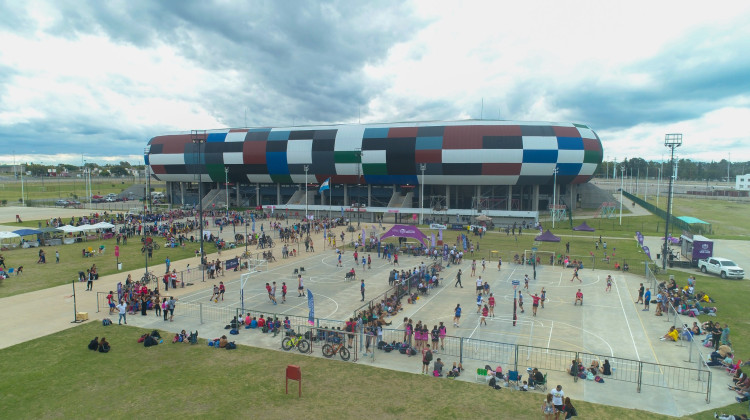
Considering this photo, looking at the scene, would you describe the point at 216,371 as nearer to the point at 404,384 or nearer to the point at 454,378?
the point at 404,384

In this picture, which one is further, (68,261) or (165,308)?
(68,261)

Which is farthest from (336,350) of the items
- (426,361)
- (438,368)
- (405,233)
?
(405,233)

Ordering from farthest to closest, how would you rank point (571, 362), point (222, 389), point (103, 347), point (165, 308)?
point (165, 308) → point (103, 347) → point (571, 362) → point (222, 389)

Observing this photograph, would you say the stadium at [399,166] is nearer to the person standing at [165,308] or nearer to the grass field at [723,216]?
the grass field at [723,216]

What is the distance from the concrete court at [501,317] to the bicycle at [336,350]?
0.80 metres

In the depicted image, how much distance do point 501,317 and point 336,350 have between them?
10.3 metres

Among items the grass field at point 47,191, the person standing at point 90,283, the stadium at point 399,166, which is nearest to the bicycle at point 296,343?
the person standing at point 90,283

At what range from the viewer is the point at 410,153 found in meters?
71.9

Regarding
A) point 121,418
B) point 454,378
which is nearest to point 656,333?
point 454,378

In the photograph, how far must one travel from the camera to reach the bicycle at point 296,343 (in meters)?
19.1

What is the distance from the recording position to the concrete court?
15.8m

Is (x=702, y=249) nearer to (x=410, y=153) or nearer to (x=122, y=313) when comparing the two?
(x=410, y=153)

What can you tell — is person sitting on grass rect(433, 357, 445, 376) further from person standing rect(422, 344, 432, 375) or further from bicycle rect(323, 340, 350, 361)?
bicycle rect(323, 340, 350, 361)

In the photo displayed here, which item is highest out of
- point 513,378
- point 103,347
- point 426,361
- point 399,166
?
point 399,166
